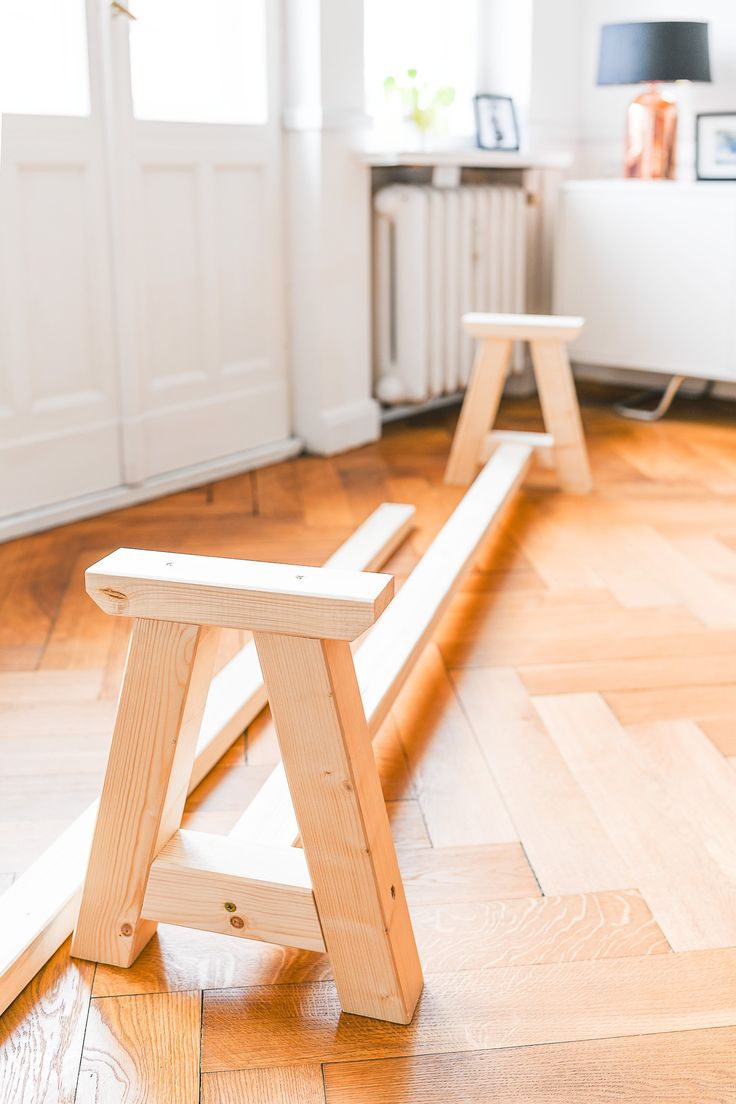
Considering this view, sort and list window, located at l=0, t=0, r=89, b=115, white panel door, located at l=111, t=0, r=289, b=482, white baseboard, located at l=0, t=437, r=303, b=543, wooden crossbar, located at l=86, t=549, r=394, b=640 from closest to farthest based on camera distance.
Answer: wooden crossbar, located at l=86, t=549, r=394, b=640 → window, located at l=0, t=0, r=89, b=115 → white baseboard, located at l=0, t=437, r=303, b=543 → white panel door, located at l=111, t=0, r=289, b=482

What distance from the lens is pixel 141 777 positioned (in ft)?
3.17

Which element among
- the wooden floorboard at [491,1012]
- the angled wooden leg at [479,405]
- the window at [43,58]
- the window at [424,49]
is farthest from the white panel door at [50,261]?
the wooden floorboard at [491,1012]

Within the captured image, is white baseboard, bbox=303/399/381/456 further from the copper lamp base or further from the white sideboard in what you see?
the copper lamp base

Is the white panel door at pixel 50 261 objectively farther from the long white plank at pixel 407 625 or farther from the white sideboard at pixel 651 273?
the white sideboard at pixel 651 273

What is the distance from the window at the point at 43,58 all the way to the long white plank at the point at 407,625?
1.11 metres

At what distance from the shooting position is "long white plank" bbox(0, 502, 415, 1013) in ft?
3.26

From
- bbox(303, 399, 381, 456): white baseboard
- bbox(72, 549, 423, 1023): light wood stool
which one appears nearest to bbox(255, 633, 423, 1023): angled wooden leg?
bbox(72, 549, 423, 1023): light wood stool

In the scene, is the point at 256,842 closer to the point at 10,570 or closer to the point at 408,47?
the point at 10,570

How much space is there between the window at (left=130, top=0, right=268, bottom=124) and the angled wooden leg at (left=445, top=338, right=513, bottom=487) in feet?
2.56

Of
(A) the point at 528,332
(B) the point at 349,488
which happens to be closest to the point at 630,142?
(A) the point at 528,332

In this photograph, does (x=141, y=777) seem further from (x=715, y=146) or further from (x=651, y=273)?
(x=715, y=146)

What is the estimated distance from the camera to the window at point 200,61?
2381mm

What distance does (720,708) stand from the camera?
4.99ft

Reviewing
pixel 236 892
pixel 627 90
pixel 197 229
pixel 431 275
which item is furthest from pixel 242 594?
pixel 627 90
